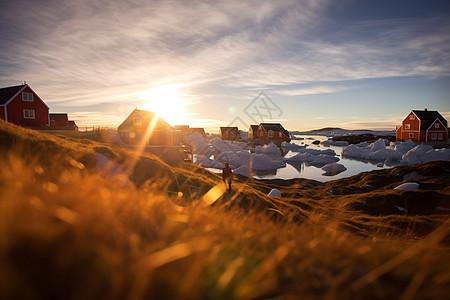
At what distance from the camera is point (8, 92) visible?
34.6m

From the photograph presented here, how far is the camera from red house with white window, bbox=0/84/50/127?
32.7 m

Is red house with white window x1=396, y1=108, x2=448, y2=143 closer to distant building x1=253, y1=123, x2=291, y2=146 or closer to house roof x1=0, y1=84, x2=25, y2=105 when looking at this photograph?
distant building x1=253, y1=123, x2=291, y2=146

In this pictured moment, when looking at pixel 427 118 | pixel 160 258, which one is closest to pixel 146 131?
pixel 160 258

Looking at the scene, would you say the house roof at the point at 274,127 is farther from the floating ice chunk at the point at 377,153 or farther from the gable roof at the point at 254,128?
the floating ice chunk at the point at 377,153

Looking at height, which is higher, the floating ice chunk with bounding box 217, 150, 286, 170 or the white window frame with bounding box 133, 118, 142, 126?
the white window frame with bounding box 133, 118, 142, 126

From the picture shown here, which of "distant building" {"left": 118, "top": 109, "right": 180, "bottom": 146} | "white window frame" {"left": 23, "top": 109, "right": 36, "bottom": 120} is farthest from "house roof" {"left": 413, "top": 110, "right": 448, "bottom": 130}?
"white window frame" {"left": 23, "top": 109, "right": 36, "bottom": 120}

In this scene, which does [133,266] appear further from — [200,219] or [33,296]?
[200,219]

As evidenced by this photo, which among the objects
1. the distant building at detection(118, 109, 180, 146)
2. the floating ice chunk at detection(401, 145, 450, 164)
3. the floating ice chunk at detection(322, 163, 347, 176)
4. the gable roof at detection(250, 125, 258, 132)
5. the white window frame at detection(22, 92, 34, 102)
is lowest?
the floating ice chunk at detection(322, 163, 347, 176)

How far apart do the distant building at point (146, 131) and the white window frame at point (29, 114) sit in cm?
1282

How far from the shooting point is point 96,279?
2104 mm

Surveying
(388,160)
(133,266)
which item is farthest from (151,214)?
(388,160)

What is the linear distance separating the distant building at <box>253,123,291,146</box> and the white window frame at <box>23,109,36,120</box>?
248 ft

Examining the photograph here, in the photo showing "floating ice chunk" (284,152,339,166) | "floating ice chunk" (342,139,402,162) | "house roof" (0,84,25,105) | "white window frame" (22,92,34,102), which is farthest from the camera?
"floating ice chunk" (342,139,402,162)

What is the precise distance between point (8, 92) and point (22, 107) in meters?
3.32
